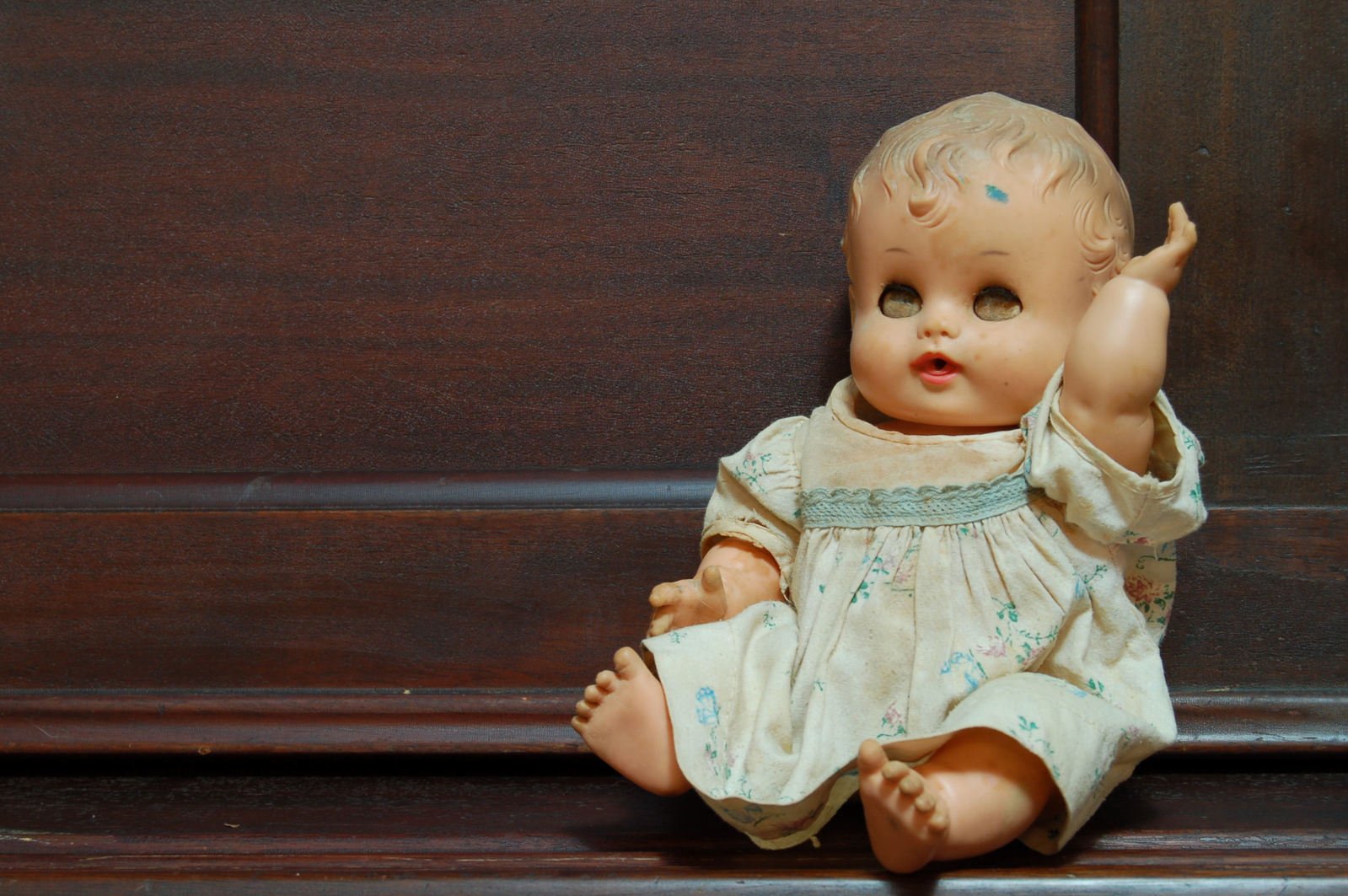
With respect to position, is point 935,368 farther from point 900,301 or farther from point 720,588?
point 720,588

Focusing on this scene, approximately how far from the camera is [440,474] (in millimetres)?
1198

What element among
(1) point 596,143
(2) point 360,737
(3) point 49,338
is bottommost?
(2) point 360,737

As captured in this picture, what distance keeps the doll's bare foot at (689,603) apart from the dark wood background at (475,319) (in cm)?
21

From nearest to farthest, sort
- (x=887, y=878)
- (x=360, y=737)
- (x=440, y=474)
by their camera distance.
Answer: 1. (x=887, y=878)
2. (x=360, y=737)
3. (x=440, y=474)

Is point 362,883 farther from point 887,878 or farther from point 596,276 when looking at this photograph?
point 596,276

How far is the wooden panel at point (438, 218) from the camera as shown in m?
1.19

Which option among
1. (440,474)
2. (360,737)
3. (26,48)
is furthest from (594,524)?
(26,48)

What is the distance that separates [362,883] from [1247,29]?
3.20ft

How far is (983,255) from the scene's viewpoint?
876 millimetres

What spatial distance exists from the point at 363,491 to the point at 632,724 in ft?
1.43

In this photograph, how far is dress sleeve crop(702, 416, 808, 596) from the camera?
0.96m

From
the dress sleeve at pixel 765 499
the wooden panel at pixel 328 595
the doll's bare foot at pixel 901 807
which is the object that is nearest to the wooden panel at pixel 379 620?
the wooden panel at pixel 328 595

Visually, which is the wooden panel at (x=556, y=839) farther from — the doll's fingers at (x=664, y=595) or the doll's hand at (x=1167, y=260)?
the doll's hand at (x=1167, y=260)

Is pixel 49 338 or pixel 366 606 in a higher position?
pixel 49 338
